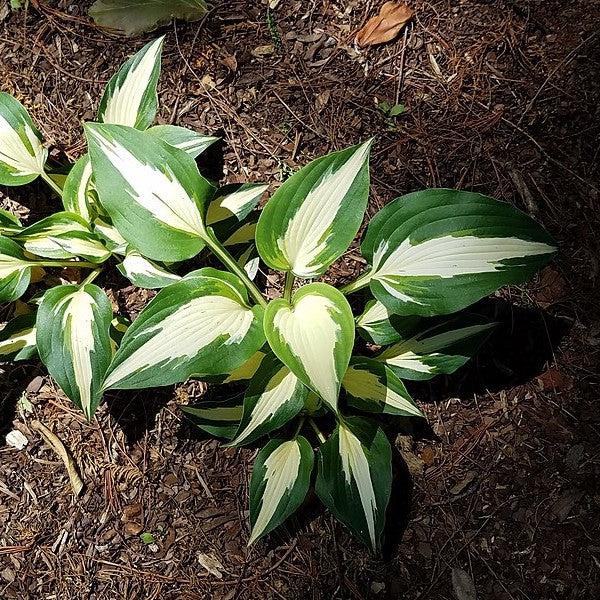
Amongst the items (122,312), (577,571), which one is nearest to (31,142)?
(122,312)

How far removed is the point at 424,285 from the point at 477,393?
0.56 metres

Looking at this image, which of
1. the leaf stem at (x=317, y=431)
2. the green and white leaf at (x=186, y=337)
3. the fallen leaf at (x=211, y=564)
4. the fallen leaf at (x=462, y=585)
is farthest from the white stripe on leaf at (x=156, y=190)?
the fallen leaf at (x=462, y=585)

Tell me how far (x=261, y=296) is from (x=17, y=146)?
766mm

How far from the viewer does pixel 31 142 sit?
182 centimetres

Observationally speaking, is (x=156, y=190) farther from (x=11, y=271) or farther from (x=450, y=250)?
(x=450, y=250)

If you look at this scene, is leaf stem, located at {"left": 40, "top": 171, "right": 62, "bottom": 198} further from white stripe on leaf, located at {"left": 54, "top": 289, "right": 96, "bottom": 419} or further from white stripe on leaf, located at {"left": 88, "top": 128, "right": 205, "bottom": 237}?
white stripe on leaf, located at {"left": 88, "top": 128, "right": 205, "bottom": 237}

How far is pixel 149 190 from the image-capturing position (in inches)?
58.4

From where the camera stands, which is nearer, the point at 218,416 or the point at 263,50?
the point at 218,416

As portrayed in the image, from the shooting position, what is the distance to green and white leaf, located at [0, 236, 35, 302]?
68.2 inches

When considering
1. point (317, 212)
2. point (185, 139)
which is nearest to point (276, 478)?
point (317, 212)

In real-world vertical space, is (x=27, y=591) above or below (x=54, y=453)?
below

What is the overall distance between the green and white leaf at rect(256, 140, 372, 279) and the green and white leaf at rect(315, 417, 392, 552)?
0.43 metres

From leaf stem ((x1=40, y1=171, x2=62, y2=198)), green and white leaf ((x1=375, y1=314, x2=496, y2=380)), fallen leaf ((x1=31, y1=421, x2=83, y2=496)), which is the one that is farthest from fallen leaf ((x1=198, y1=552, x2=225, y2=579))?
leaf stem ((x1=40, y1=171, x2=62, y2=198))

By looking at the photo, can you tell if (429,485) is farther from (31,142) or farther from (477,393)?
(31,142)
